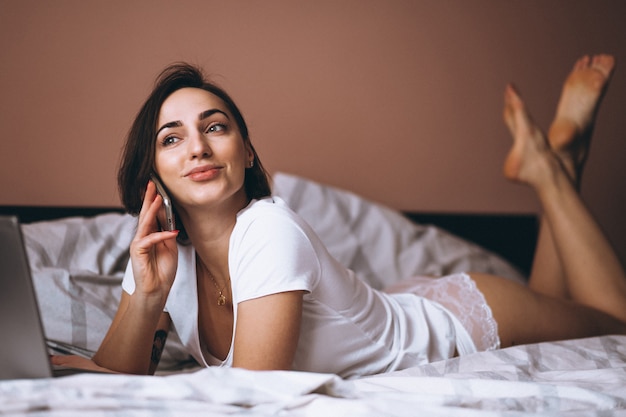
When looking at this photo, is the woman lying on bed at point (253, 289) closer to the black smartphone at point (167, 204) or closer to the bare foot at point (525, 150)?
the black smartphone at point (167, 204)

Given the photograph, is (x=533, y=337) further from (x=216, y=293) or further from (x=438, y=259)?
(x=216, y=293)

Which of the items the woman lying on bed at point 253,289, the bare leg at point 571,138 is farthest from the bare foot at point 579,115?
the woman lying on bed at point 253,289

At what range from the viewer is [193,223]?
1.35 metres

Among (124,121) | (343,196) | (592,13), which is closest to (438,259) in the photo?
(343,196)

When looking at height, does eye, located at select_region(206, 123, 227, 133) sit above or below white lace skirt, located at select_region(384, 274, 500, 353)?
above

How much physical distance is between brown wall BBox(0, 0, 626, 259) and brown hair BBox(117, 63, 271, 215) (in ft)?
1.54

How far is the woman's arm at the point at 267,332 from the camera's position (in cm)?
111

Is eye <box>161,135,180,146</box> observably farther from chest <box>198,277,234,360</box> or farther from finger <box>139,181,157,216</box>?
chest <box>198,277,234,360</box>

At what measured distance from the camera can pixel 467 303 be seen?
1.63m

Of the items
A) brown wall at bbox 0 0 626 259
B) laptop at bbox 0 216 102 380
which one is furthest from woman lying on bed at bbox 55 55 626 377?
brown wall at bbox 0 0 626 259

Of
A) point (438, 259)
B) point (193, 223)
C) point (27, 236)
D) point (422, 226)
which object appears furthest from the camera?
point (422, 226)

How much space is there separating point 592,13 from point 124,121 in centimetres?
206

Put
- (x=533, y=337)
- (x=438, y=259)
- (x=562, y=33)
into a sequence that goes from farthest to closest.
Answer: (x=562, y=33) → (x=438, y=259) → (x=533, y=337)

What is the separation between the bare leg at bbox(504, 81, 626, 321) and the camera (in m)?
1.79
